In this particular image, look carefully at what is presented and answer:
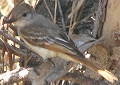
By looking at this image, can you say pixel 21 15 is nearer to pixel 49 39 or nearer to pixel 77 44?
pixel 49 39

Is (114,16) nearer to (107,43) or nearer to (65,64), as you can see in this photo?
(107,43)

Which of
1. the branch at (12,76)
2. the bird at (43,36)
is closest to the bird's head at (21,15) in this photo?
the bird at (43,36)

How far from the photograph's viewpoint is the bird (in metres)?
3.10

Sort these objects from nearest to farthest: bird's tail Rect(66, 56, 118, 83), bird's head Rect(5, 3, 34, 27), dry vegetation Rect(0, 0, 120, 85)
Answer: dry vegetation Rect(0, 0, 120, 85) < bird's tail Rect(66, 56, 118, 83) < bird's head Rect(5, 3, 34, 27)

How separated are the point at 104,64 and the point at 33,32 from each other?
67 centimetres

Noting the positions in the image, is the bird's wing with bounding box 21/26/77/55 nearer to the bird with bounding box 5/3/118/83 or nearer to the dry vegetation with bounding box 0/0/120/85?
the bird with bounding box 5/3/118/83

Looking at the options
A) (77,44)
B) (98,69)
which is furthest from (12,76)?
(77,44)

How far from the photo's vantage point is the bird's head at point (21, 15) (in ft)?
10.9

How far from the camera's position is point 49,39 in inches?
130

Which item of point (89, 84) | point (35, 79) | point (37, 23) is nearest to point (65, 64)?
point (89, 84)

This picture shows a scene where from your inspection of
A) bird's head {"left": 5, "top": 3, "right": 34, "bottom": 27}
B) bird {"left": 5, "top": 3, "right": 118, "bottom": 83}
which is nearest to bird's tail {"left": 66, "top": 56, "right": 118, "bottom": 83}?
bird {"left": 5, "top": 3, "right": 118, "bottom": 83}

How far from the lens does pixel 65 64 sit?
120 inches

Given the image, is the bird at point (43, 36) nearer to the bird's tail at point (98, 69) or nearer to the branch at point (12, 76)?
the bird's tail at point (98, 69)

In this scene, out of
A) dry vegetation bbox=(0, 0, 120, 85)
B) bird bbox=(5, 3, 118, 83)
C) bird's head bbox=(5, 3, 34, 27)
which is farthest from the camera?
bird's head bbox=(5, 3, 34, 27)
